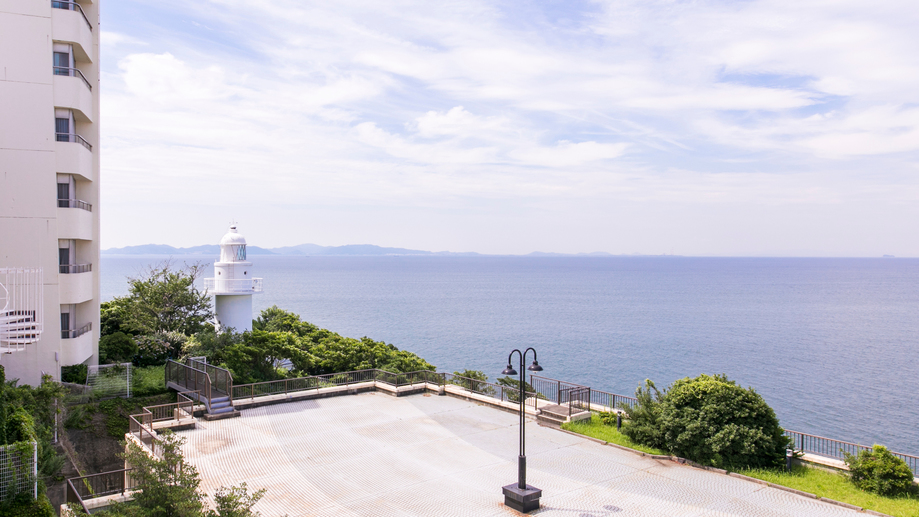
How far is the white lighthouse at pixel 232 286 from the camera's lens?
3531 cm

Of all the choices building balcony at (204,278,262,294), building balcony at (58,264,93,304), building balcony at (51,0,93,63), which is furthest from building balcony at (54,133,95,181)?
building balcony at (204,278,262,294)

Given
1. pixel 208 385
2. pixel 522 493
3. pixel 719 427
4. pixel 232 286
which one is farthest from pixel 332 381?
pixel 719 427

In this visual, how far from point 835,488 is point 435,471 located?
1101cm

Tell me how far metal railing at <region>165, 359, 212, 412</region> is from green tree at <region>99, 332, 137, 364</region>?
4.33 metres

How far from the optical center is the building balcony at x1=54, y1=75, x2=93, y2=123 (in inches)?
905

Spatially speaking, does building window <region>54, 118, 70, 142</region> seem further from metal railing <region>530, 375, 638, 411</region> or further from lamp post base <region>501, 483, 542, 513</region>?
lamp post base <region>501, 483, 542, 513</region>

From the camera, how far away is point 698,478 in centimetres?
1653

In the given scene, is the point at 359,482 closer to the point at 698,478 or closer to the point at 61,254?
the point at 698,478

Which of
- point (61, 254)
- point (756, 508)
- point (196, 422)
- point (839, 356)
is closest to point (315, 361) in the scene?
point (196, 422)

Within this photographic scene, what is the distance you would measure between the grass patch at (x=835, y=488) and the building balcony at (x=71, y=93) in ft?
91.5

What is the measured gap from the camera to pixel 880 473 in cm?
1529

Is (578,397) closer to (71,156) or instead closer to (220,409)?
(220,409)

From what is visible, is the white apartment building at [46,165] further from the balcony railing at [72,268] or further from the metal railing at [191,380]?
→ the metal railing at [191,380]

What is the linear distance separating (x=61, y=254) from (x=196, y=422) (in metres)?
9.96
